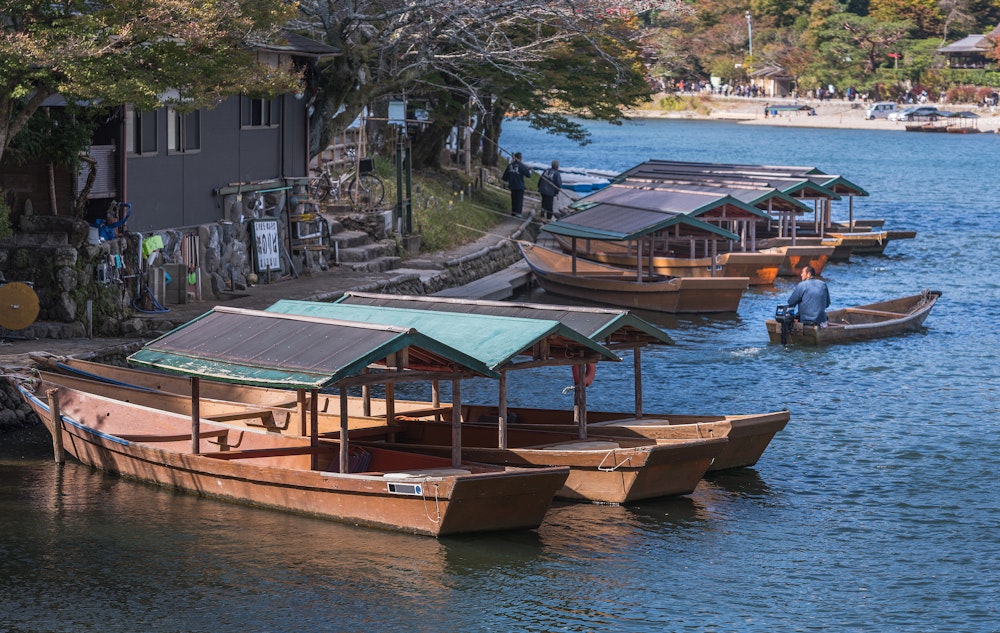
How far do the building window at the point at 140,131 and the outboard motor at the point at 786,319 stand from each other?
1380cm

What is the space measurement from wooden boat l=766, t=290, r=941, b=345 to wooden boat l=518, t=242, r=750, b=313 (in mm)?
3472

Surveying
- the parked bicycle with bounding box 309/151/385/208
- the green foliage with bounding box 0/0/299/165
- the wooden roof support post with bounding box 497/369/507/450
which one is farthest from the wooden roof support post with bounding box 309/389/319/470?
the parked bicycle with bounding box 309/151/385/208

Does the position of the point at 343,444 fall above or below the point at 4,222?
below

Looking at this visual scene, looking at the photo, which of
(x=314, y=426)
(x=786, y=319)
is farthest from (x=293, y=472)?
(x=786, y=319)

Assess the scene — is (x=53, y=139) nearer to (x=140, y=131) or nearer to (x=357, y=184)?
(x=140, y=131)

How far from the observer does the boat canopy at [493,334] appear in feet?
55.5

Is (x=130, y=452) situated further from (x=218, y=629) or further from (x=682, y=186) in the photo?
(x=682, y=186)

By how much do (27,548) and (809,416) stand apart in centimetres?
1362

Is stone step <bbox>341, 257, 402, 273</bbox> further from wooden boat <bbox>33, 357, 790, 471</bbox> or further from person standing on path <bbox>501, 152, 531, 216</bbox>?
person standing on path <bbox>501, 152, 531, 216</bbox>

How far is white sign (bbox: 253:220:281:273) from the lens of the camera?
30.3 meters

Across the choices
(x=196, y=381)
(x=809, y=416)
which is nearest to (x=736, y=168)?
(x=809, y=416)

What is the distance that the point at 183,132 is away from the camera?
2805 cm

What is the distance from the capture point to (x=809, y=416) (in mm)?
23641

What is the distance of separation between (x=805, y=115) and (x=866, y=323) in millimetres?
111812
